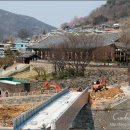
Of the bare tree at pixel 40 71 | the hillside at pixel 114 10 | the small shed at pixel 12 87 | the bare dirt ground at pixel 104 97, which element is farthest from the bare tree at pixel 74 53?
the hillside at pixel 114 10

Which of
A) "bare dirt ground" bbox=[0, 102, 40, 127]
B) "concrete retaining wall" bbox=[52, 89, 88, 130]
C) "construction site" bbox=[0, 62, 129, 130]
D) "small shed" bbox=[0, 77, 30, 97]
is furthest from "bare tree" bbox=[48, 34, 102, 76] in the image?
"concrete retaining wall" bbox=[52, 89, 88, 130]

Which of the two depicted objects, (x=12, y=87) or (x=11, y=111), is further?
(x=12, y=87)

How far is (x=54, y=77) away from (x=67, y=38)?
7.90m

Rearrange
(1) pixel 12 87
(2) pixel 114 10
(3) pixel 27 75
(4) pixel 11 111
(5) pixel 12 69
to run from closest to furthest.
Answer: (4) pixel 11 111 < (1) pixel 12 87 < (3) pixel 27 75 < (5) pixel 12 69 < (2) pixel 114 10

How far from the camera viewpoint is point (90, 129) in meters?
24.5

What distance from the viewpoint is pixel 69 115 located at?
18359 mm

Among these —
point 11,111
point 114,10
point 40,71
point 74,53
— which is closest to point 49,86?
point 40,71

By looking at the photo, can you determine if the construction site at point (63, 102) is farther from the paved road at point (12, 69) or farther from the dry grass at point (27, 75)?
the paved road at point (12, 69)

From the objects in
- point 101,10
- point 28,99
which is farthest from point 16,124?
point 101,10

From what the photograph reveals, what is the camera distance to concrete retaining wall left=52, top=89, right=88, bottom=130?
1492 centimetres

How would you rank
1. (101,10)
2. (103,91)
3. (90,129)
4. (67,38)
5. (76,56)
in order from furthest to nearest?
(101,10), (67,38), (76,56), (103,91), (90,129)

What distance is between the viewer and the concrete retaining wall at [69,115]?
1492 cm

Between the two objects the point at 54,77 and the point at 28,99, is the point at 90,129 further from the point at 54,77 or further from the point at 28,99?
the point at 54,77

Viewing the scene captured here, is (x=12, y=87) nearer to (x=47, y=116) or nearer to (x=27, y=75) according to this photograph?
(x=27, y=75)
